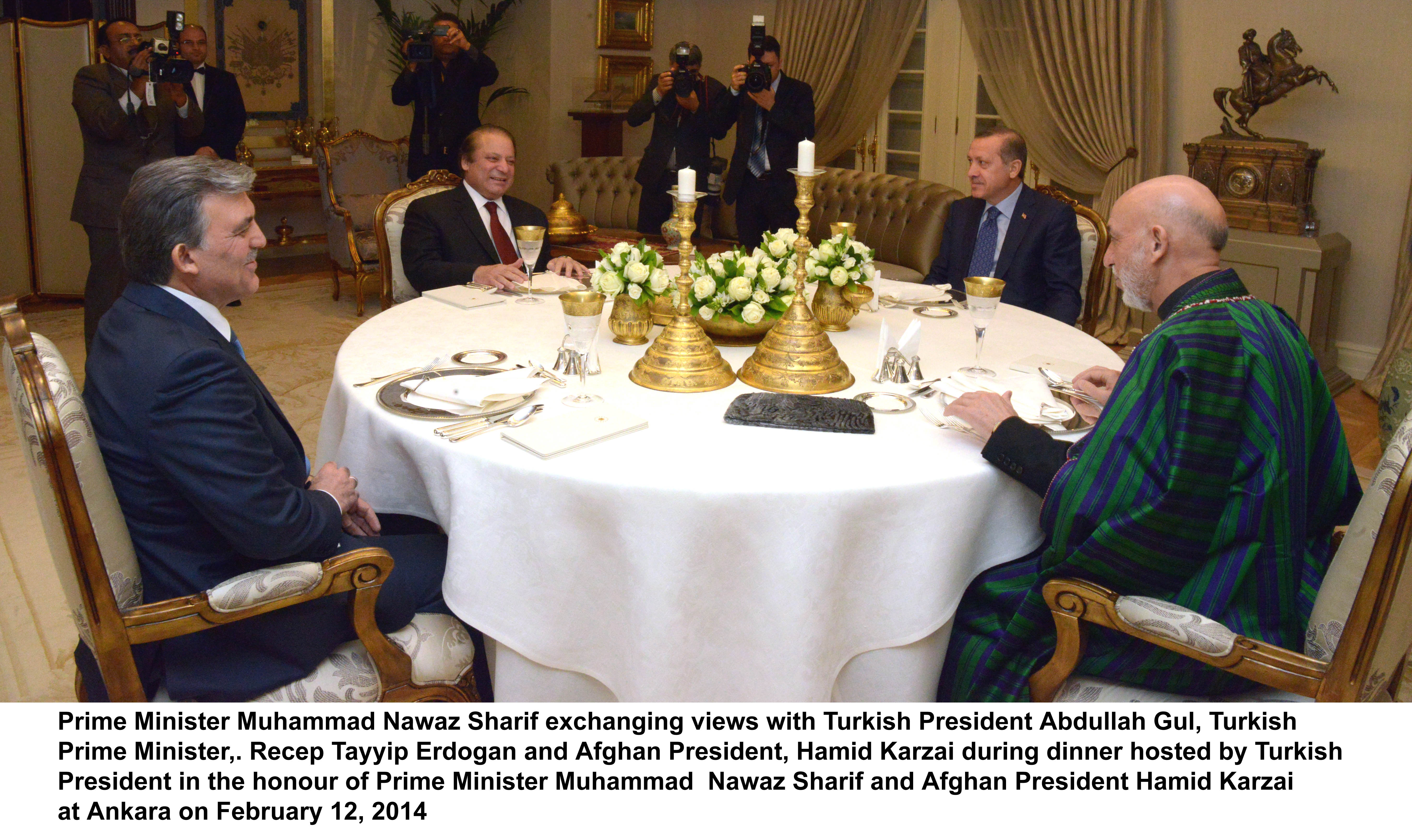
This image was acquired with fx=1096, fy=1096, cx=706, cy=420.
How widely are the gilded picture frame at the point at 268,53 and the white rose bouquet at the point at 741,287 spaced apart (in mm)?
6512

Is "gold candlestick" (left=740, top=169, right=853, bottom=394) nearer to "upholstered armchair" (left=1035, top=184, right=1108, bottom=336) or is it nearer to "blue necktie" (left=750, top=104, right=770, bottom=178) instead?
"upholstered armchair" (left=1035, top=184, right=1108, bottom=336)

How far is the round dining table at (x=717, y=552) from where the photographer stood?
70.8 inches

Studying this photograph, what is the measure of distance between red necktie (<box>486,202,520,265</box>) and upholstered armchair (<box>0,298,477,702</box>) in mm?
2300

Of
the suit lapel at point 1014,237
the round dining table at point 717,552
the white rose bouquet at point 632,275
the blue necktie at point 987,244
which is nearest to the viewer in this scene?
the round dining table at point 717,552

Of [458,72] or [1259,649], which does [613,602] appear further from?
[458,72]

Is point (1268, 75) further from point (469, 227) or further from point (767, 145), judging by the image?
point (469, 227)

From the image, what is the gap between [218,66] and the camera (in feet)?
25.2

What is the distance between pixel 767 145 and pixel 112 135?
10.8 ft

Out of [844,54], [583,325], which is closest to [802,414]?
[583,325]

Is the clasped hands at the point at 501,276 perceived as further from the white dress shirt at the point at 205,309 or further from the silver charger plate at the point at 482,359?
the white dress shirt at the point at 205,309

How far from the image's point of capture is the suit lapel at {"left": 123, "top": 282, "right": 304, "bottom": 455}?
1799 millimetres

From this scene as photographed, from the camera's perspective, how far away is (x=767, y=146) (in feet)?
20.1

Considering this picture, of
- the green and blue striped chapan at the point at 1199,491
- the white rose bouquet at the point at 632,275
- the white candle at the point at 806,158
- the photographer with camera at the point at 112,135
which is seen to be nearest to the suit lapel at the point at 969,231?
the white rose bouquet at the point at 632,275

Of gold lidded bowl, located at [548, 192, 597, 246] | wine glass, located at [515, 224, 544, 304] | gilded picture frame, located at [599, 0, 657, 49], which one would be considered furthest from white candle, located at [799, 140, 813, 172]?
gilded picture frame, located at [599, 0, 657, 49]
